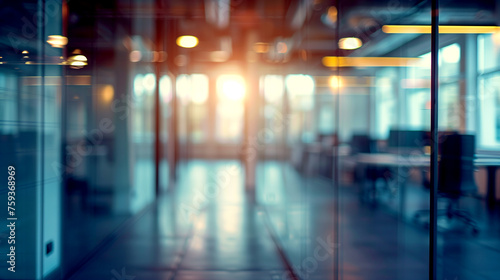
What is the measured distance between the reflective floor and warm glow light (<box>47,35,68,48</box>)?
6.80ft

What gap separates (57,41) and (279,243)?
10.1 ft

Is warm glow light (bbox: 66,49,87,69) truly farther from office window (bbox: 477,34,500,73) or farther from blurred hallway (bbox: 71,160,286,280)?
office window (bbox: 477,34,500,73)

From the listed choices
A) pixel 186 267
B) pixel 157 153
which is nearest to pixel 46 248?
pixel 186 267

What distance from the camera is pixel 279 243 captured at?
4.16 meters

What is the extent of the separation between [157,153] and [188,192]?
1144 millimetres

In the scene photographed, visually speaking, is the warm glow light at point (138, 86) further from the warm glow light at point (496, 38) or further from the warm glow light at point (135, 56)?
the warm glow light at point (496, 38)

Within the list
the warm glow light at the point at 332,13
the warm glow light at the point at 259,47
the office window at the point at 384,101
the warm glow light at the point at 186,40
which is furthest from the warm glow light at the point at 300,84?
the office window at the point at 384,101

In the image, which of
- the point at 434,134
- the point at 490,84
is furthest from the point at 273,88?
the point at 434,134

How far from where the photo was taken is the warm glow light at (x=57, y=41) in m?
2.92

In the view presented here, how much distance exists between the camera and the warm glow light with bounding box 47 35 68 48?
9.57ft

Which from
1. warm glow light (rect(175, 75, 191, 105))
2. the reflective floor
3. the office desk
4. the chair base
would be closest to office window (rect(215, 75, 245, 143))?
warm glow light (rect(175, 75, 191, 105))

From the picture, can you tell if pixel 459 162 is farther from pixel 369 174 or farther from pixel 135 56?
pixel 135 56

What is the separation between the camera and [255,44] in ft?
26.0

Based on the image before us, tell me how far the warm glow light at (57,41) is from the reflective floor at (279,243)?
2.07m
